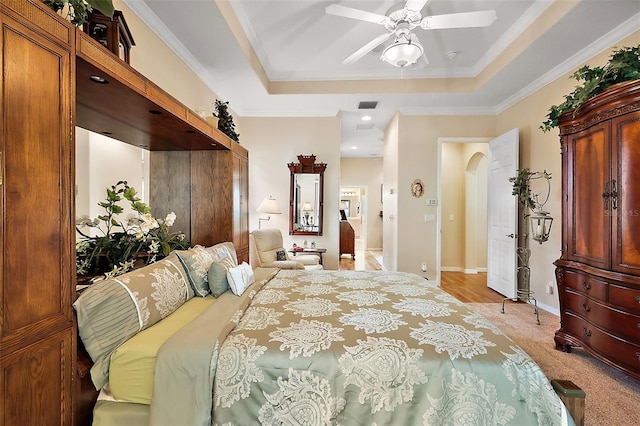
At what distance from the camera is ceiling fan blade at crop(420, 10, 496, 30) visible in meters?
2.17

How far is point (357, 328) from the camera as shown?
143cm

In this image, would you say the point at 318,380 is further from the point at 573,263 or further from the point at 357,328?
the point at 573,263

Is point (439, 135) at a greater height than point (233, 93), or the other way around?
point (233, 93)

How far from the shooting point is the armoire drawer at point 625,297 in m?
1.93

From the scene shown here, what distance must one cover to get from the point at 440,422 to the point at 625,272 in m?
1.94

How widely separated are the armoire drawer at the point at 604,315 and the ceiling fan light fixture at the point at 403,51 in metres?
2.49

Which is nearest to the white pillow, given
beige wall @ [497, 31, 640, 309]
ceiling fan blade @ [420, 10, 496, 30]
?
ceiling fan blade @ [420, 10, 496, 30]

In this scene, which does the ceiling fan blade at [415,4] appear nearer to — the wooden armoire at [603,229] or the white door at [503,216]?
the wooden armoire at [603,229]

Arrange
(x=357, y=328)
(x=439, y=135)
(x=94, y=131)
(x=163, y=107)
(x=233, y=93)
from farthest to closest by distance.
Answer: (x=439, y=135), (x=233, y=93), (x=94, y=131), (x=163, y=107), (x=357, y=328)

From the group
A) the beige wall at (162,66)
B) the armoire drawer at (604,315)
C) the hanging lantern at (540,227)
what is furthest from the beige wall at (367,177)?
the armoire drawer at (604,315)

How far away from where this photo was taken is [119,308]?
131 centimetres

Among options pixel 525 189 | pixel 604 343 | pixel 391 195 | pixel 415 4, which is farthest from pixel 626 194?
pixel 391 195

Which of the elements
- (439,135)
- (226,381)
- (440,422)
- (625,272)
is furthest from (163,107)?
(439,135)

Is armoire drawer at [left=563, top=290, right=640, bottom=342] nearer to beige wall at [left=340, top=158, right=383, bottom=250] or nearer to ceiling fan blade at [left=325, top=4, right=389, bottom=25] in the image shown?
ceiling fan blade at [left=325, top=4, right=389, bottom=25]
